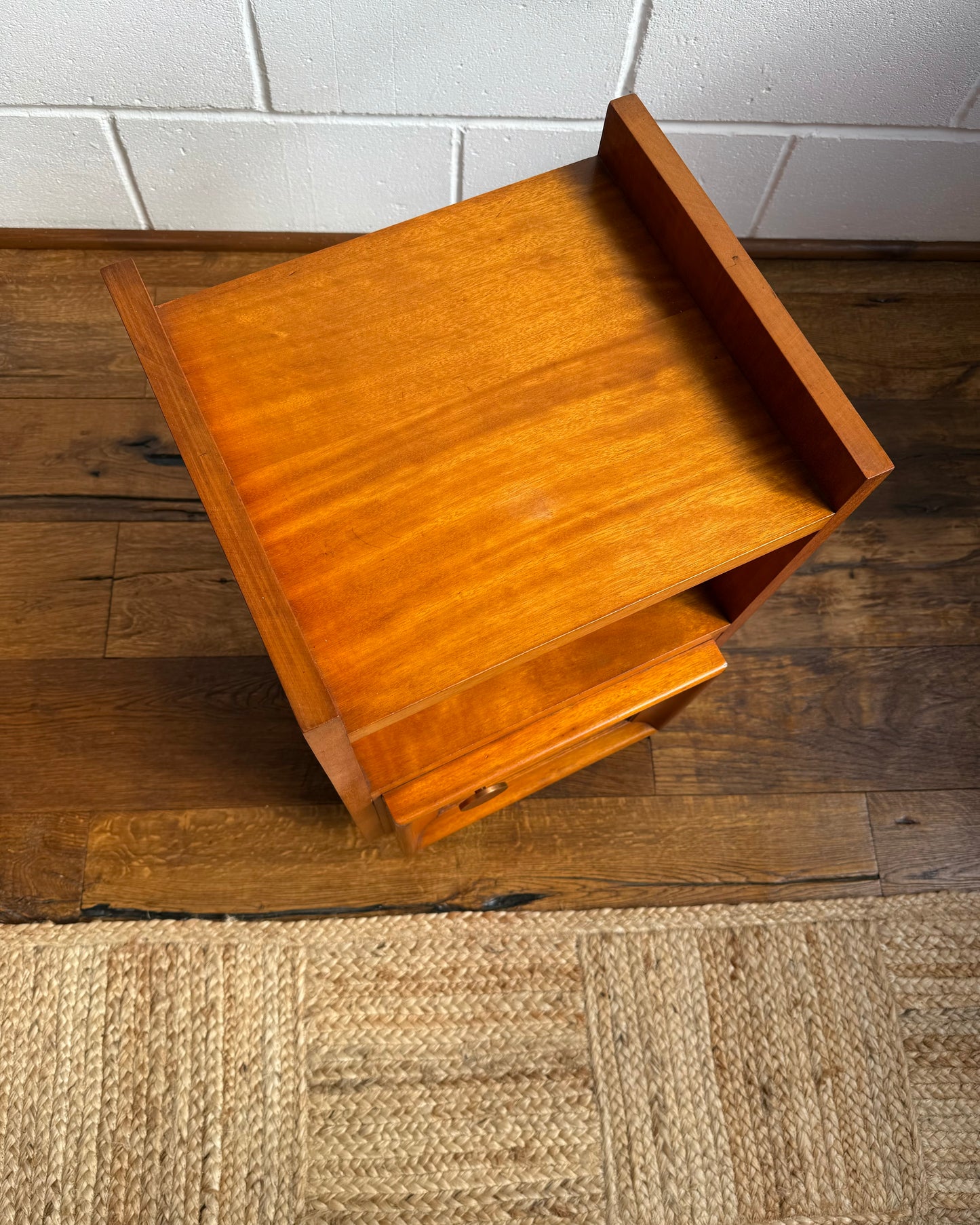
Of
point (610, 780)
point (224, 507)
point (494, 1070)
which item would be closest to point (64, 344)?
point (224, 507)

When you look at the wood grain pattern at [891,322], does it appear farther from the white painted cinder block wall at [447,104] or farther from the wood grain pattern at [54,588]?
the wood grain pattern at [54,588]

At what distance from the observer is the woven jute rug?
899 mm

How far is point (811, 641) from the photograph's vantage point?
1.13m

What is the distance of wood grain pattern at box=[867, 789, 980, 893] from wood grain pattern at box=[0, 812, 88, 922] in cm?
89

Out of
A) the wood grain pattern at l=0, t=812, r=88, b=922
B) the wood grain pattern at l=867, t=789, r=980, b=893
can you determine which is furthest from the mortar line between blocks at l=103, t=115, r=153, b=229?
the wood grain pattern at l=867, t=789, r=980, b=893

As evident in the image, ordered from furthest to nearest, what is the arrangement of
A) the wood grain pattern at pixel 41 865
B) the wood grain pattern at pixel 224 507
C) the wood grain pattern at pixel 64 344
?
the wood grain pattern at pixel 64 344 < the wood grain pattern at pixel 41 865 < the wood grain pattern at pixel 224 507

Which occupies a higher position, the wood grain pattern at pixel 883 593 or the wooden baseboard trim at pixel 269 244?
the wooden baseboard trim at pixel 269 244

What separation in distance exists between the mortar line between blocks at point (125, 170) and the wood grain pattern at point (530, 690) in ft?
2.81

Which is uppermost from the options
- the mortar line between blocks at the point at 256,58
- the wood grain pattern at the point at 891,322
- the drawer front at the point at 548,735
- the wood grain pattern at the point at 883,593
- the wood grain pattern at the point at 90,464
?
the mortar line between blocks at the point at 256,58

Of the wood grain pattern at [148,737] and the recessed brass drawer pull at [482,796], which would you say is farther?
the wood grain pattern at [148,737]

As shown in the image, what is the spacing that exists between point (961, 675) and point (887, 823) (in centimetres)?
21

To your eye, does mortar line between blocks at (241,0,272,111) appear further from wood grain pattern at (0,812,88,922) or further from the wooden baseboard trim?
wood grain pattern at (0,812,88,922)

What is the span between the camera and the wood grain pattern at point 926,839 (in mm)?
1042

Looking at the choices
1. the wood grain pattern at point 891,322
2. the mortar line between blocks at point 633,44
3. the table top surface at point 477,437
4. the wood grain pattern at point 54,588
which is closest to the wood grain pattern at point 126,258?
the wood grain pattern at point 54,588
